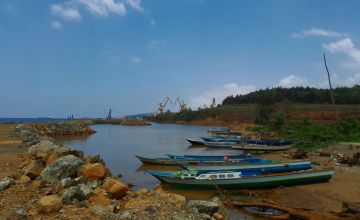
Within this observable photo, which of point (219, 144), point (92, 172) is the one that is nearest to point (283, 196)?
point (92, 172)

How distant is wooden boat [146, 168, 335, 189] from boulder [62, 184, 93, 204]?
917cm

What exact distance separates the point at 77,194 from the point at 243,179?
1136 centimetres

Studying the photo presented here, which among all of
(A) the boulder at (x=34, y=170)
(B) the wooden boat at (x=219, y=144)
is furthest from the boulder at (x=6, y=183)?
(B) the wooden boat at (x=219, y=144)

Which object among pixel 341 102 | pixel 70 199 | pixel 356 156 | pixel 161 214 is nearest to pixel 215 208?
pixel 161 214

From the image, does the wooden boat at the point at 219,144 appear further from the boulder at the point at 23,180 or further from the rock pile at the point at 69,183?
the boulder at the point at 23,180

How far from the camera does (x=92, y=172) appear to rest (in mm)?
15766

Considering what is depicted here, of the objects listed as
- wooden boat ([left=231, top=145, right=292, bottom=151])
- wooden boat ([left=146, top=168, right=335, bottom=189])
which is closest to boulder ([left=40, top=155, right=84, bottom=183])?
wooden boat ([left=146, top=168, right=335, bottom=189])

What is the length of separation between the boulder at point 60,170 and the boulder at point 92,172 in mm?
384

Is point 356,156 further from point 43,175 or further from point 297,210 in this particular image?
point 43,175

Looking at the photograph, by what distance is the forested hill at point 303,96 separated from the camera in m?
113

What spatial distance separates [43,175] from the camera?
51.9 ft

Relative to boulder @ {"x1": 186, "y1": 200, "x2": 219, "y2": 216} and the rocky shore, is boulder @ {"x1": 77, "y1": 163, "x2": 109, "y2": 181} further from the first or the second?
boulder @ {"x1": 186, "y1": 200, "x2": 219, "y2": 216}

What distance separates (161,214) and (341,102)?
113 m

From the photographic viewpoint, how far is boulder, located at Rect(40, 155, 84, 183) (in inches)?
616
